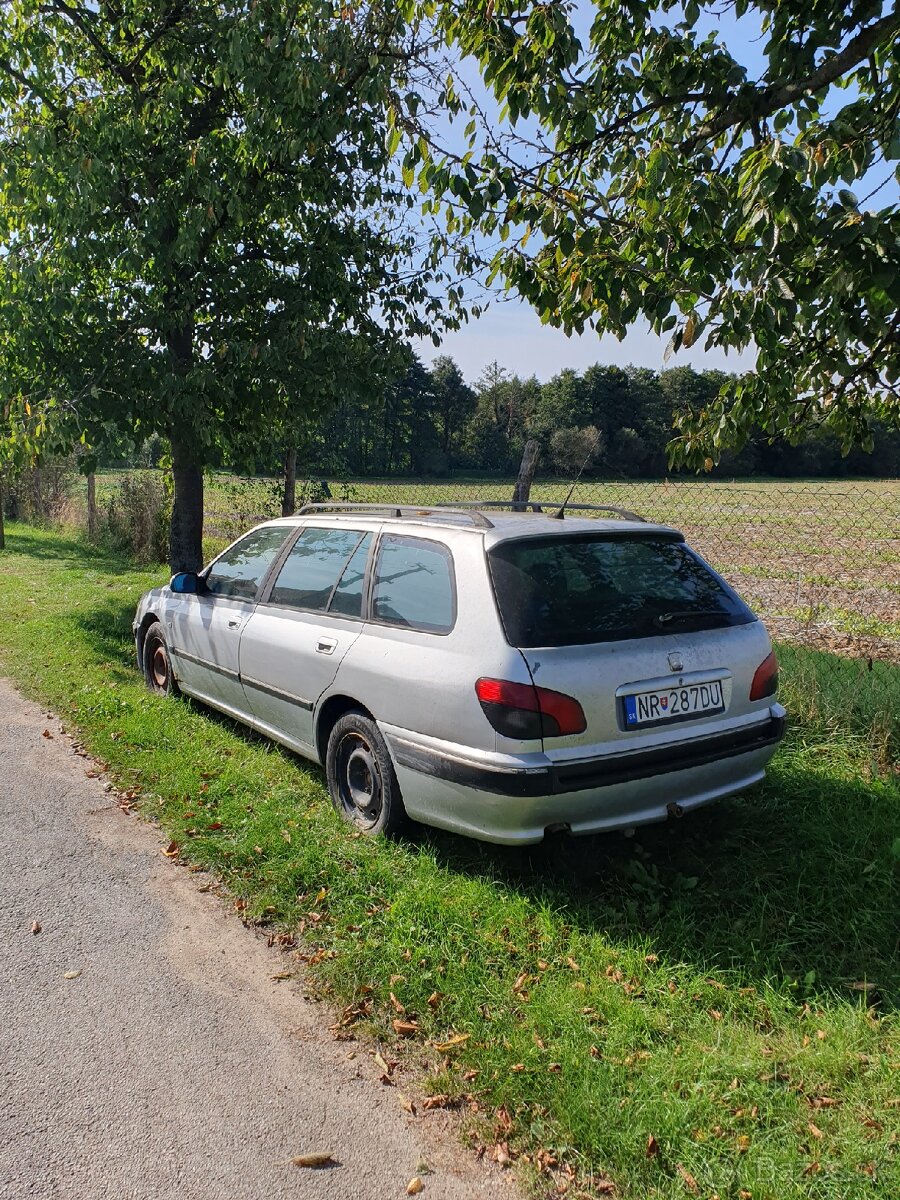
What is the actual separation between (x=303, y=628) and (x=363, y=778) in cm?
95

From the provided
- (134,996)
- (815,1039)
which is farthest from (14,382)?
(815,1039)

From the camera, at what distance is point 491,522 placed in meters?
3.97

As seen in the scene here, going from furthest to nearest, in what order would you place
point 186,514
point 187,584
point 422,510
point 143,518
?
1. point 143,518
2. point 186,514
3. point 187,584
4. point 422,510

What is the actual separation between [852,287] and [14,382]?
7482 millimetres

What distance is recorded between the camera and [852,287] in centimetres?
338

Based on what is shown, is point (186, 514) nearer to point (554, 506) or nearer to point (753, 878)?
point (554, 506)

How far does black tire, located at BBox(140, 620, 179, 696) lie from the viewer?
6625 millimetres

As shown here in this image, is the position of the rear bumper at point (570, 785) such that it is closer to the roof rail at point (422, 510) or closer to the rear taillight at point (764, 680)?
the rear taillight at point (764, 680)

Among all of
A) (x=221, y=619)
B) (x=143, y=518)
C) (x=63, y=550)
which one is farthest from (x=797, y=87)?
(x=63, y=550)

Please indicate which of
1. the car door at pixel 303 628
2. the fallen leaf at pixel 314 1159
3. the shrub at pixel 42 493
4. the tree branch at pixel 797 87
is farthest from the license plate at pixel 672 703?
the shrub at pixel 42 493

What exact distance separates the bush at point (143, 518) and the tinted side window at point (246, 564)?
367 inches

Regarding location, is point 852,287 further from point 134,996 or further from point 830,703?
point 134,996

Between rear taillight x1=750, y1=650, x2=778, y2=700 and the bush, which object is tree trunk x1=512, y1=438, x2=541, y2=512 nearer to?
rear taillight x1=750, y1=650, x2=778, y2=700

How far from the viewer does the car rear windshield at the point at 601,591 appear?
348 centimetres
